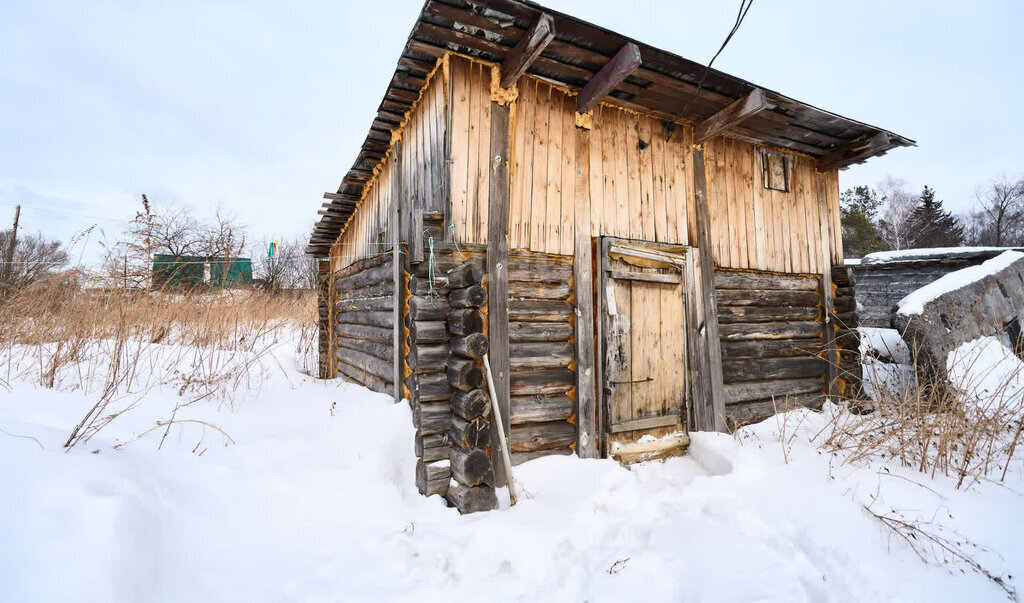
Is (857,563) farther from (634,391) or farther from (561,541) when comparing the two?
(634,391)

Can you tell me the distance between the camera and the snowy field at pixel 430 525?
7.27ft

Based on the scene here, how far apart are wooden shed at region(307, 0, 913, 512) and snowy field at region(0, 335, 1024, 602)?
60cm

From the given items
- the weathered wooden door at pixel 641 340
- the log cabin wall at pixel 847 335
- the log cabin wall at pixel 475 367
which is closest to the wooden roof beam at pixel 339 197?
the log cabin wall at pixel 475 367

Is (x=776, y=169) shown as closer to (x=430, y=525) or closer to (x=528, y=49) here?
(x=528, y=49)

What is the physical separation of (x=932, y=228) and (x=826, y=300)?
2711 cm

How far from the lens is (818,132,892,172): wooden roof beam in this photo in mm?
5912

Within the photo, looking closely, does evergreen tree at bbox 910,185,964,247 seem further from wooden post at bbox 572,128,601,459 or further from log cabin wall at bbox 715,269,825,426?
wooden post at bbox 572,128,601,459

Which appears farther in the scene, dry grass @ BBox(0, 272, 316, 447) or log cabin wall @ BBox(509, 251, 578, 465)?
dry grass @ BBox(0, 272, 316, 447)

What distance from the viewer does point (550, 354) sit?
14.9 feet

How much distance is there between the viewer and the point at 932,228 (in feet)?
80.8

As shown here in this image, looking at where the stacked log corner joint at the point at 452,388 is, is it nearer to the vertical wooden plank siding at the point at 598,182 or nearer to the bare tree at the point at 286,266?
the vertical wooden plank siding at the point at 598,182

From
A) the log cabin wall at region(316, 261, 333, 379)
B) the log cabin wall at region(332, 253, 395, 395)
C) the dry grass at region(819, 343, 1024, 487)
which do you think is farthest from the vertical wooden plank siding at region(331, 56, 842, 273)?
the log cabin wall at region(316, 261, 333, 379)

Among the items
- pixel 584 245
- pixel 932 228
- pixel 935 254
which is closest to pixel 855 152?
pixel 935 254

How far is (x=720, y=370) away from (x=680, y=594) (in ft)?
11.0
